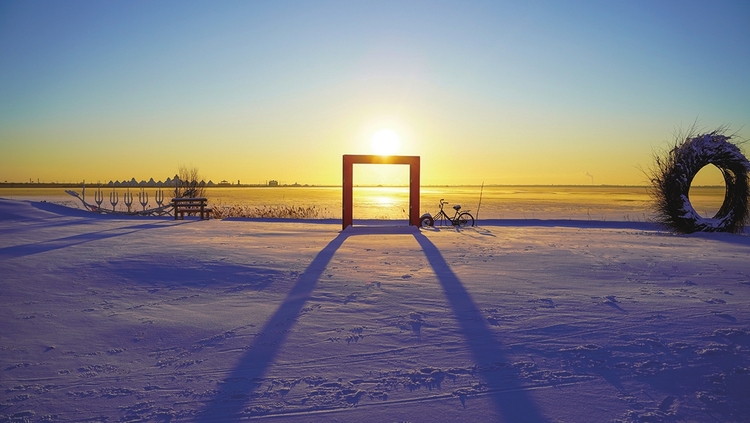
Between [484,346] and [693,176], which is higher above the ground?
[693,176]

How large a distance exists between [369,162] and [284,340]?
13847 mm

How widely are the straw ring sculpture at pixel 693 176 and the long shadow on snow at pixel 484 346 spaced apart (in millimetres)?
12550

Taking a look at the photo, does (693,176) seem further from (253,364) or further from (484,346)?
(253,364)

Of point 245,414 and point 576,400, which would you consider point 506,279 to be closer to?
point 576,400

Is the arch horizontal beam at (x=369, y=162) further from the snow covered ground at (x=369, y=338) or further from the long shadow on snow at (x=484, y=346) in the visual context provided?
the long shadow on snow at (x=484, y=346)

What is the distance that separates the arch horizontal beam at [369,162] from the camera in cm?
1842

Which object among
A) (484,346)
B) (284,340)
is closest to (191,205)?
(284,340)

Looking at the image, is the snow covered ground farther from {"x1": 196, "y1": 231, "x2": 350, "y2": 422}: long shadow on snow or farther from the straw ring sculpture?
the straw ring sculpture

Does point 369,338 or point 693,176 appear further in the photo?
point 693,176

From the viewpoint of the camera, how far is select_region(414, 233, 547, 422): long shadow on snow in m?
3.75

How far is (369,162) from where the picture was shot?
18.7 meters

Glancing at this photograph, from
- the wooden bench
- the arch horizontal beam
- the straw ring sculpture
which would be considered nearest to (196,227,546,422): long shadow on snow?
the arch horizontal beam

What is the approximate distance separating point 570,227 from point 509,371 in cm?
1700

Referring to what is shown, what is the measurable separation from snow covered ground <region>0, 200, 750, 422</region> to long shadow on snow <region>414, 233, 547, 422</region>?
20 mm
